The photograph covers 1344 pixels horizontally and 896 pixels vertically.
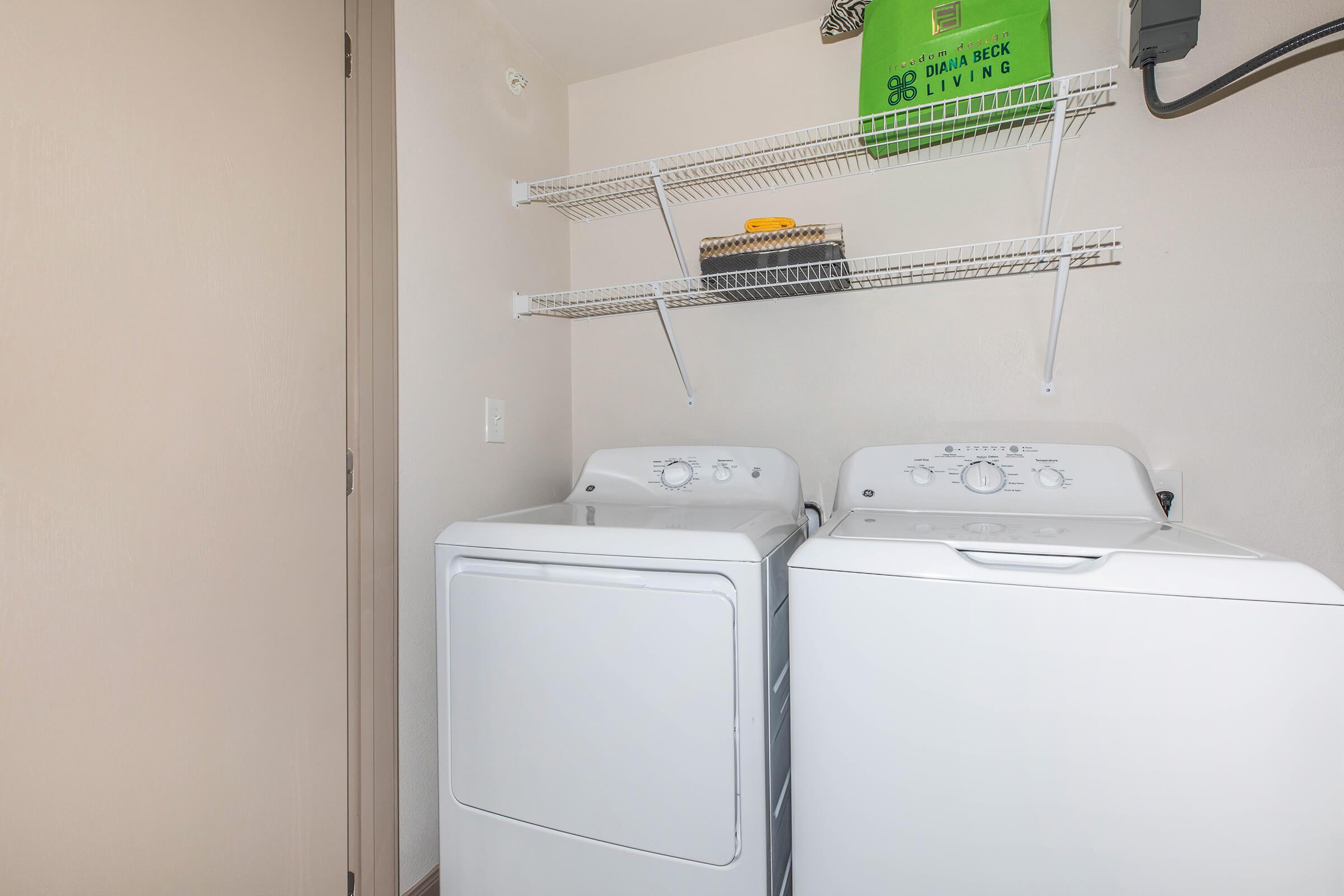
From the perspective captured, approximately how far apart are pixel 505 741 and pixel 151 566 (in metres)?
0.68

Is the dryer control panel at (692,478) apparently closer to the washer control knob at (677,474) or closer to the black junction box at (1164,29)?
the washer control knob at (677,474)

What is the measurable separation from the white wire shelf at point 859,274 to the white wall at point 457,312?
0.18 metres

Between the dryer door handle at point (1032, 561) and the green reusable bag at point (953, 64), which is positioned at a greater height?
the green reusable bag at point (953, 64)

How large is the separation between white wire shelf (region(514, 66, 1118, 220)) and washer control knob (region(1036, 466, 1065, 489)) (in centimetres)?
78

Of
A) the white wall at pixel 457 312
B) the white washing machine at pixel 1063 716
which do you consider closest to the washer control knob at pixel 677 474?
the white wall at pixel 457 312

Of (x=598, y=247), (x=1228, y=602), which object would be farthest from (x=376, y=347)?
(x=1228, y=602)

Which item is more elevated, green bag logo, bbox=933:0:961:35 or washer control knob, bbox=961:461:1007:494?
green bag logo, bbox=933:0:961:35

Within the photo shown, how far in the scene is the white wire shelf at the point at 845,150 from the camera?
1490mm

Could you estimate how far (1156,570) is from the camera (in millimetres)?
843

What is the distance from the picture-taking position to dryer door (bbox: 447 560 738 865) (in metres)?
1.07

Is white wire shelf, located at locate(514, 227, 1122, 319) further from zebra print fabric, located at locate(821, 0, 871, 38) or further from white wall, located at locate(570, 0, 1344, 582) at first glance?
zebra print fabric, located at locate(821, 0, 871, 38)

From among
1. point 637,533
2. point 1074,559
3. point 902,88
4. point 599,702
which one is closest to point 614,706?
point 599,702

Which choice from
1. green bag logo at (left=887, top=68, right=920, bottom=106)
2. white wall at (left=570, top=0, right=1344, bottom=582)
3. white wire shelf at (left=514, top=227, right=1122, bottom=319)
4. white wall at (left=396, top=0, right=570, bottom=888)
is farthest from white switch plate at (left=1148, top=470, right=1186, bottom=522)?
white wall at (left=396, top=0, right=570, bottom=888)

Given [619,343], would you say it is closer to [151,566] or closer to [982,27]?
[982,27]
